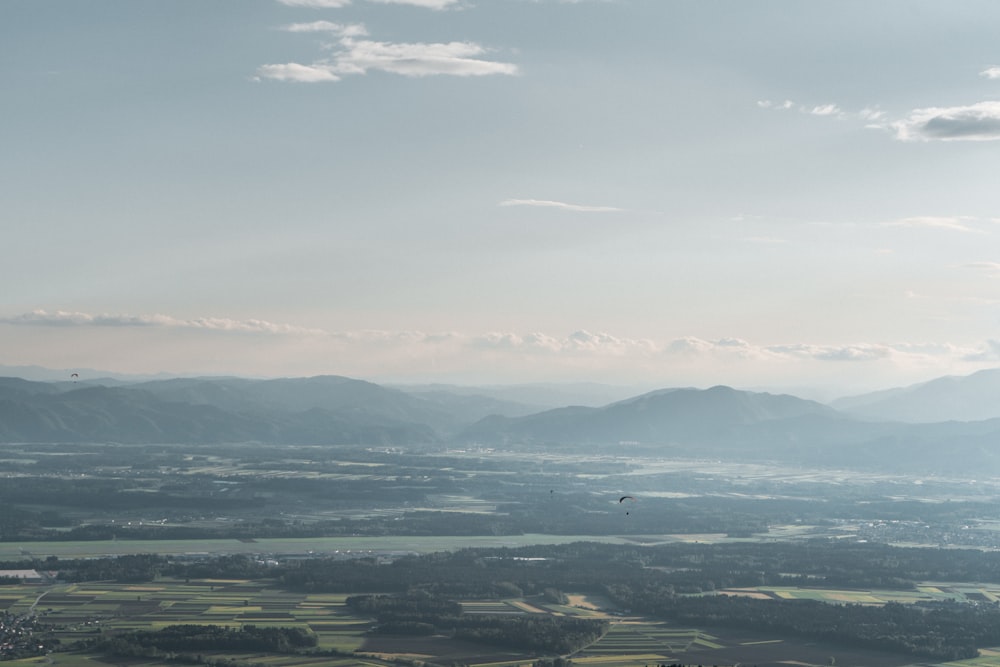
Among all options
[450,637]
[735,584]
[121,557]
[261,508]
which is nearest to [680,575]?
[735,584]

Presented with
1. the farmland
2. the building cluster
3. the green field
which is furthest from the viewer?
the green field

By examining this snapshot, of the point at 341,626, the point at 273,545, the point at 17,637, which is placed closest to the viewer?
the point at 17,637

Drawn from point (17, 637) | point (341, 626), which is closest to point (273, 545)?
point (341, 626)

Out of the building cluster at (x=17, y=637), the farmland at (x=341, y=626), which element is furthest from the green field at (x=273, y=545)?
the building cluster at (x=17, y=637)

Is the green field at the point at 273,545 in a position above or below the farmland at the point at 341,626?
above

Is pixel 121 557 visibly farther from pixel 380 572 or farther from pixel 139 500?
pixel 139 500

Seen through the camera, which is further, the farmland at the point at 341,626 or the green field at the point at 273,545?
the green field at the point at 273,545

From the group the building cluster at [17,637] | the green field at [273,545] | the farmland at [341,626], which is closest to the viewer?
the building cluster at [17,637]

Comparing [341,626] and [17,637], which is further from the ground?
[17,637]

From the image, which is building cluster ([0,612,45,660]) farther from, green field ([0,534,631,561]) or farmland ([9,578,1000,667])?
green field ([0,534,631,561])

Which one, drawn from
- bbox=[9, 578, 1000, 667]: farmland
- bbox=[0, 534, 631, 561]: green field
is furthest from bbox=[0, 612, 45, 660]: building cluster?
bbox=[0, 534, 631, 561]: green field

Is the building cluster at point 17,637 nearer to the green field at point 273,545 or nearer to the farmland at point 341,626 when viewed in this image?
the farmland at point 341,626

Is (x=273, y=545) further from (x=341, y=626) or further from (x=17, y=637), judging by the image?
(x=17, y=637)
